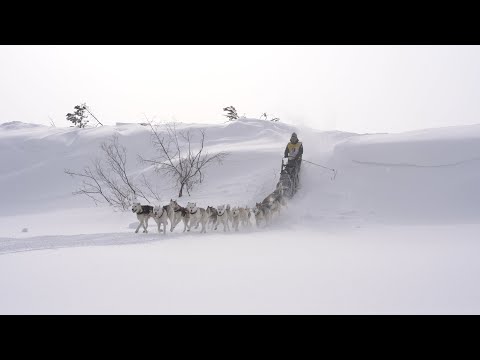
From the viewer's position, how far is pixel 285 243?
28.5 feet

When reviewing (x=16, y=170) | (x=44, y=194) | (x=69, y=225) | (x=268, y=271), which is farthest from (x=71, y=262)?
(x=16, y=170)

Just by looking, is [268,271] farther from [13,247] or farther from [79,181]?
[79,181]

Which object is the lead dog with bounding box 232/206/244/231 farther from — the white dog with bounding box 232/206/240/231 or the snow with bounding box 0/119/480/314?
the snow with bounding box 0/119/480/314

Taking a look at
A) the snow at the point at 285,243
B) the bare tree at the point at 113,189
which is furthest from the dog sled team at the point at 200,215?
the bare tree at the point at 113,189

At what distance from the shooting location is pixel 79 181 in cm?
2047

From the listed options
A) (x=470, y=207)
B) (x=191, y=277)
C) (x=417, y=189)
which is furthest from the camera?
(x=417, y=189)

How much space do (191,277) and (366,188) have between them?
8878mm

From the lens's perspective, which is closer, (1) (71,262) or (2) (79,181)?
(1) (71,262)

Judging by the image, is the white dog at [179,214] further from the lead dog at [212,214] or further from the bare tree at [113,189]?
the bare tree at [113,189]

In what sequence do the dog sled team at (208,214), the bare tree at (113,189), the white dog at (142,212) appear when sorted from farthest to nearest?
the bare tree at (113,189)
the dog sled team at (208,214)
the white dog at (142,212)

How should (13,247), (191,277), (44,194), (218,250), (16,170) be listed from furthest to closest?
(16,170) → (44,194) → (13,247) → (218,250) → (191,277)

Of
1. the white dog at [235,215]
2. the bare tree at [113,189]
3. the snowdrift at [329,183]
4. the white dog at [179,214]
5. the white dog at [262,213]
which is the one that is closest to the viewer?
the white dog at [179,214]

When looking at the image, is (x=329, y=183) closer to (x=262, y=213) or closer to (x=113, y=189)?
(x=262, y=213)

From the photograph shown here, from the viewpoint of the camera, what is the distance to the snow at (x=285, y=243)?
4789 millimetres
